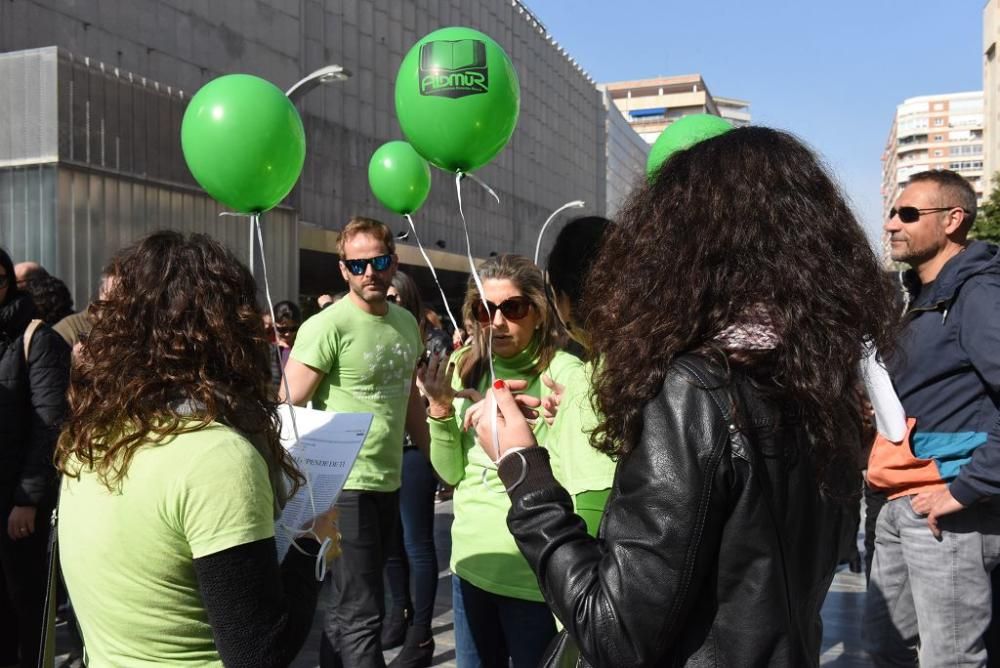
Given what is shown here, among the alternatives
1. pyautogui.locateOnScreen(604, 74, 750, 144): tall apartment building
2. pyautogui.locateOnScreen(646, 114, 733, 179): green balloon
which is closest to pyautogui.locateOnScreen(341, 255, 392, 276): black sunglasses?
pyautogui.locateOnScreen(646, 114, 733, 179): green balloon

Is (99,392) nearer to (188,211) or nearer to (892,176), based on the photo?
(188,211)

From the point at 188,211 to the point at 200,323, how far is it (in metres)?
13.4

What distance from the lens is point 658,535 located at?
1.48m

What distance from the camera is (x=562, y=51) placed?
5138cm

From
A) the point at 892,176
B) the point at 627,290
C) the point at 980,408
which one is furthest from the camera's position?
the point at 892,176

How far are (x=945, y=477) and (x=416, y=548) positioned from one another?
2.92 m

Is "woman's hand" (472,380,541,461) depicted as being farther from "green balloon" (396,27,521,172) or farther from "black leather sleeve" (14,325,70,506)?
"black leather sleeve" (14,325,70,506)

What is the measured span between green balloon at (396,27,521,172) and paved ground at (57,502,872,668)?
104 inches

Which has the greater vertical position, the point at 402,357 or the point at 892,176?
the point at 892,176

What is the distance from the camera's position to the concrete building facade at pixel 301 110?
1257cm

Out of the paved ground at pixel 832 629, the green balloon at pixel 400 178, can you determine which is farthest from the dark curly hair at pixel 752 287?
the green balloon at pixel 400 178

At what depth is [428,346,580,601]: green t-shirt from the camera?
2.96 meters

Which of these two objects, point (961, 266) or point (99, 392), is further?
point (961, 266)

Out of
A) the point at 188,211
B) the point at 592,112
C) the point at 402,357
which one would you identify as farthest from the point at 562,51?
the point at 402,357
